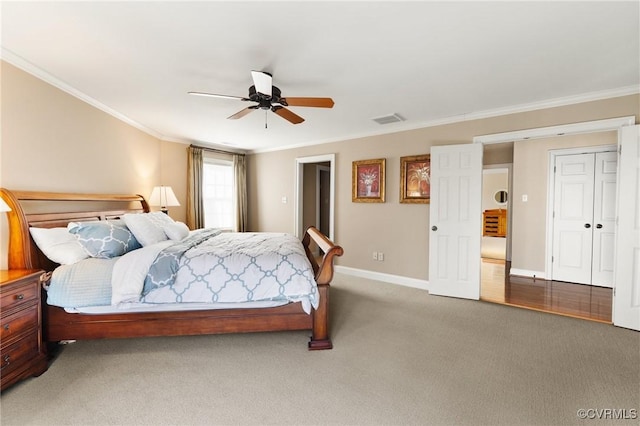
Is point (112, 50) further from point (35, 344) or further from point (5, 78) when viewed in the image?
point (35, 344)

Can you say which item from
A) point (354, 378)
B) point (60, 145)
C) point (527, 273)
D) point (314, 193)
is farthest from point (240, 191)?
point (527, 273)

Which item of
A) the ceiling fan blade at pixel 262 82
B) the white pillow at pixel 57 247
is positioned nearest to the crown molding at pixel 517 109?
the ceiling fan blade at pixel 262 82

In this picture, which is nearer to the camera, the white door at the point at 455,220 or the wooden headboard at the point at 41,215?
the wooden headboard at the point at 41,215

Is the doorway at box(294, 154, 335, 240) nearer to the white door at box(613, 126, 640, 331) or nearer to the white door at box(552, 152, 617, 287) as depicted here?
the white door at box(613, 126, 640, 331)

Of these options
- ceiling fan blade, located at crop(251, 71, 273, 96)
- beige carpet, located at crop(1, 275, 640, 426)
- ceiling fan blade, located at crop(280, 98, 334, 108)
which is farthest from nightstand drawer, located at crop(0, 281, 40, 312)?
ceiling fan blade, located at crop(280, 98, 334, 108)

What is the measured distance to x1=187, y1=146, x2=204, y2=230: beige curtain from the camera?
5.05m

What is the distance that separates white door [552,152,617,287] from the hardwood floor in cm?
29

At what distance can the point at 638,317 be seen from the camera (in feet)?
9.09

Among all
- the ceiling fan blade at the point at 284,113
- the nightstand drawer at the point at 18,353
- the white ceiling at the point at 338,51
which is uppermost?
the white ceiling at the point at 338,51

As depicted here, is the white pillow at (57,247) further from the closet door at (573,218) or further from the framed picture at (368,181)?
the closet door at (573,218)

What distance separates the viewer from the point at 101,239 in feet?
8.08

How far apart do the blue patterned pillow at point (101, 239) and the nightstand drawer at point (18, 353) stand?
70 cm

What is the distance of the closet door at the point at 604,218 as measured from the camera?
13.8 ft

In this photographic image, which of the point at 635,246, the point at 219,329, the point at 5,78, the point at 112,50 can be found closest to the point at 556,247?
the point at 635,246
